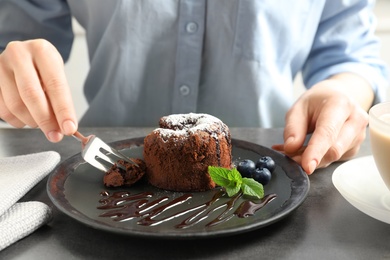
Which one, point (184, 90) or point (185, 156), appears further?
point (184, 90)

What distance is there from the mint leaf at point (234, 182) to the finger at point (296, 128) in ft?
0.79

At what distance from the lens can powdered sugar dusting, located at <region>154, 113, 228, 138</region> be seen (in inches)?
47.3

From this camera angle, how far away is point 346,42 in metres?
1.82

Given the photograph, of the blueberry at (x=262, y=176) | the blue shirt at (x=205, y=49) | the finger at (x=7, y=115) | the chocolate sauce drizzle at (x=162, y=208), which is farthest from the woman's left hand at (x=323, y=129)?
the finger at (x=7, y=115)

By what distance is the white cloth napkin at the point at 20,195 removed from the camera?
96 cm

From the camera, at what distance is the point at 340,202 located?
1.13 metres

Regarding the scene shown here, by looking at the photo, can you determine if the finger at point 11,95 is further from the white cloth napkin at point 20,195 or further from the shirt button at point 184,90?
the shirt button at point 184,90

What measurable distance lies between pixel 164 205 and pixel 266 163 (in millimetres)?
252

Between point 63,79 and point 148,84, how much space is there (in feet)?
2.04

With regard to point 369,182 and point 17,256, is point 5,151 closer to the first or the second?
point 17,256

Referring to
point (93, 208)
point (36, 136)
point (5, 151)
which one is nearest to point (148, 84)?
point (36, 136)

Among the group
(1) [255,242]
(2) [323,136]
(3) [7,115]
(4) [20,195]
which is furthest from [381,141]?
(3) [7,115]

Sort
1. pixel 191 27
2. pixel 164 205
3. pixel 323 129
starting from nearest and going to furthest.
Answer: pixel 164 205
pixel 323 129
pixel 191 27

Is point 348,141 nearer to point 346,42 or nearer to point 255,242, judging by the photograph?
point 255,242
